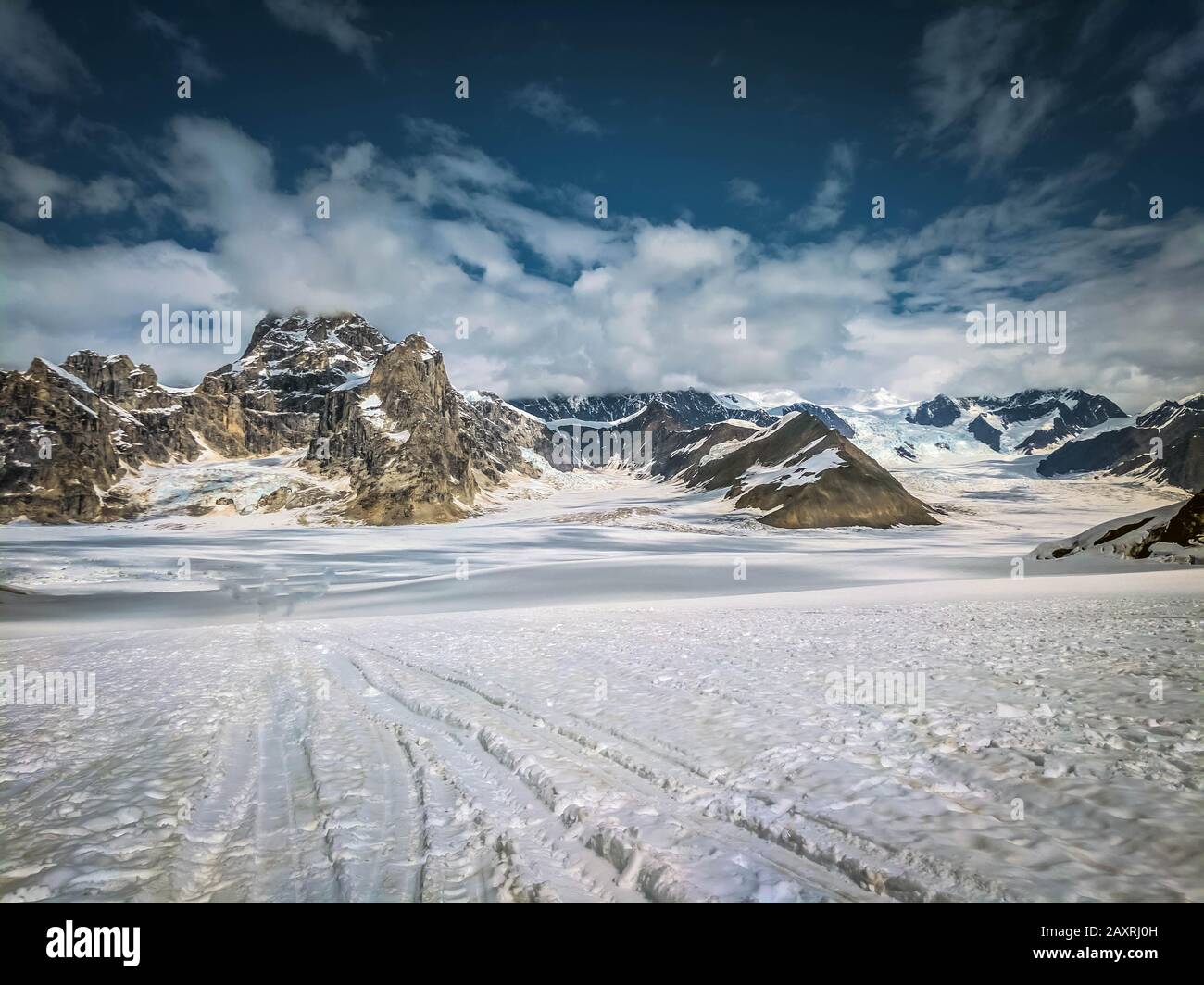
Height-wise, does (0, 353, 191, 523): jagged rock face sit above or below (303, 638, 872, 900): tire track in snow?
above

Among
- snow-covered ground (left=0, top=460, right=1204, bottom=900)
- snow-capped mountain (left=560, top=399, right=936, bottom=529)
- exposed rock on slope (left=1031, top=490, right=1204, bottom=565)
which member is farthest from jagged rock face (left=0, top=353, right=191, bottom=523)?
exposed rock on slope (left=1031, top=490, right=1204, bottom=565)

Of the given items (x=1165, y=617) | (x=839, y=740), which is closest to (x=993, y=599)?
(x=1165, y=617)

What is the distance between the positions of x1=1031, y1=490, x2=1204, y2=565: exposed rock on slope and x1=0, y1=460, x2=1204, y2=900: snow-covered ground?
63.8 ft

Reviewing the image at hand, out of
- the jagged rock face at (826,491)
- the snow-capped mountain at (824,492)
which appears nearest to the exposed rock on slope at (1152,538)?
the jagged rock face at (826,491)

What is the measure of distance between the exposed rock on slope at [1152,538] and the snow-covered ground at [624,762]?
19447 millimetres

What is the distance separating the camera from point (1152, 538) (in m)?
36.2

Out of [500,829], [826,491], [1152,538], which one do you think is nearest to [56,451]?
[826,491]

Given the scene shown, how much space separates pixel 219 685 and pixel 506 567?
38.4m

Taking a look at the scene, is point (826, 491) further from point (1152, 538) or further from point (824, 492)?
point (1152, 538)

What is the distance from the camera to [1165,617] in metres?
16.4

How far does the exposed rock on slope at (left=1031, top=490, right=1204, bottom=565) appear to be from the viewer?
33656mm

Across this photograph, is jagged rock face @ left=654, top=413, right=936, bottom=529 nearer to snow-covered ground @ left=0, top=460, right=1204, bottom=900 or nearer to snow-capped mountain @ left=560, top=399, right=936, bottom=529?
snow-capped mountain @ left=560, top=399, right=936, bottom=529

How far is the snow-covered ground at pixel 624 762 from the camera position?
4.83m
